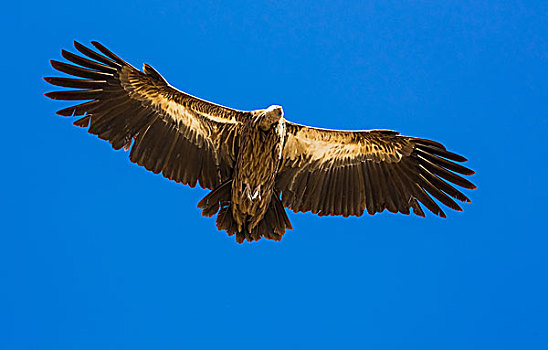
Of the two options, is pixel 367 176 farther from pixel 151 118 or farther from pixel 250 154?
pixel 151 118

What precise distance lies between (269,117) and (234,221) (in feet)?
3.72

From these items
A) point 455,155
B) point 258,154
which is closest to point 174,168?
point 258,154

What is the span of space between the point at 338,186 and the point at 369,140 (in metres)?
0.56

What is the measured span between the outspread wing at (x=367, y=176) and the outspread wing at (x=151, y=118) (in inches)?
28.6

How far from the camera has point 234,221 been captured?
740cm

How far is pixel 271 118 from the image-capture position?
6938 millimetres

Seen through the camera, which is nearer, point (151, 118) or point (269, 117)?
point (269, 117)

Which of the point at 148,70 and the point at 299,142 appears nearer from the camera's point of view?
the point at 148,70

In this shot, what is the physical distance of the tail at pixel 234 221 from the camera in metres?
7.37

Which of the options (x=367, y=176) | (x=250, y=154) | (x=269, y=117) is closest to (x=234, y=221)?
(x=250, y=154)

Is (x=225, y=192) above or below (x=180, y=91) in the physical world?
below

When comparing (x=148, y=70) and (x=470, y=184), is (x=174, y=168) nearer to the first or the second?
(x=148, y=70)

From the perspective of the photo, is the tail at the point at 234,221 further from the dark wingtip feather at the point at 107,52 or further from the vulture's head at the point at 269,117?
the dark wingtip feather at the point at 107,52

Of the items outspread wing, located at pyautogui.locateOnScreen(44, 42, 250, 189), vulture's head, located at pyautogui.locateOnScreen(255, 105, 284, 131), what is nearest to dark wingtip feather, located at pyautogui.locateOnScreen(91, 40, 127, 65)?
outspread wing, located at pyautogui.locateOnScreen(44, 42, 250, 189)
